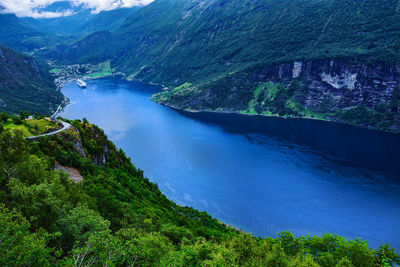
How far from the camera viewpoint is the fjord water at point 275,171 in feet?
250

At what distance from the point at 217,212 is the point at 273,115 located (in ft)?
422

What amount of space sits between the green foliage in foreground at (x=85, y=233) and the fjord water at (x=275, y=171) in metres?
41.0

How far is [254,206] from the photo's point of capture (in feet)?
270

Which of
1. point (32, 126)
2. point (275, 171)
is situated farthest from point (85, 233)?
point (275, 171)

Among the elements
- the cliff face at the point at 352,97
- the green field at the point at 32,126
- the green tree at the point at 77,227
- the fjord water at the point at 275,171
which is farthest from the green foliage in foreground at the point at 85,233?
the cliff face at the point at 352,97

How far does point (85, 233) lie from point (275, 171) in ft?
307

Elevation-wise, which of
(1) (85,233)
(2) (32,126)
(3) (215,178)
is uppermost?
(3) (215,178)

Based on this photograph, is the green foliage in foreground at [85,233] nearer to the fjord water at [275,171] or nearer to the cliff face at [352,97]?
the fjord water at [275,171]

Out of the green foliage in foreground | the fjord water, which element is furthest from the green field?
the fjord water

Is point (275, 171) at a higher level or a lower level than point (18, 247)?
higher

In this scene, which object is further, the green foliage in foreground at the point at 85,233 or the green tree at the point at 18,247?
the green foliage in foreground at the point at 85,233

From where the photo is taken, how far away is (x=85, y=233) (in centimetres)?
2036

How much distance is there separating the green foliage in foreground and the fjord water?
41027mm

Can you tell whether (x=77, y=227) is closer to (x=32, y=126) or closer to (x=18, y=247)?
(x=18, y=247)
